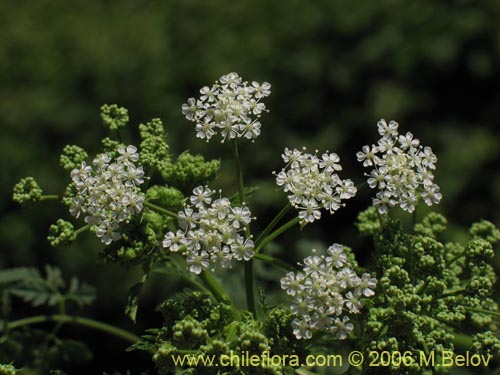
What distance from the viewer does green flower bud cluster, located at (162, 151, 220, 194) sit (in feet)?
10.1

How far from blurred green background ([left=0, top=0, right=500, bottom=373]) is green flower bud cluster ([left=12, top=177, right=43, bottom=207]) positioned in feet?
11.0

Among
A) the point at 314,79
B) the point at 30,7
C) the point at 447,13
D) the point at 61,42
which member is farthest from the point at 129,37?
the point at 447,13

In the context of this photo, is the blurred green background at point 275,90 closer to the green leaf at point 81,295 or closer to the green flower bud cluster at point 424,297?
the green leaf at point 81,295

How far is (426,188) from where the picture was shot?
9.59 feet

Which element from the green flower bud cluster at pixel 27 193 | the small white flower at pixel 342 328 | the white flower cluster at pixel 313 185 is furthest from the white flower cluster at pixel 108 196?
the small white flower at pixel 342 328

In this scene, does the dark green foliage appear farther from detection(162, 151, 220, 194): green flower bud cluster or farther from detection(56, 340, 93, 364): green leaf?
detection(162, 151, 220, 194): green flower bud cluster

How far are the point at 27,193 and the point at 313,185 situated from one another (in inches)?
51.1

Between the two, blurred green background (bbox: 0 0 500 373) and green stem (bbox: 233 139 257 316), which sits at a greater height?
blurred green background (bbox: 0 0 500 373)

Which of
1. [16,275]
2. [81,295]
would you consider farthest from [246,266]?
[16,275]

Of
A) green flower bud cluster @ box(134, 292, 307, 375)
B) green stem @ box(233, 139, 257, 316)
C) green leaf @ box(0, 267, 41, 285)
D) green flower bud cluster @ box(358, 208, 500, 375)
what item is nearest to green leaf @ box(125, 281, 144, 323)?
green flower bud cluster @ box(134, 292, 307, 375)

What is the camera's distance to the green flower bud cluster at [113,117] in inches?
122

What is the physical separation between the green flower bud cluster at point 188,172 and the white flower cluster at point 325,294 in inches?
27.1

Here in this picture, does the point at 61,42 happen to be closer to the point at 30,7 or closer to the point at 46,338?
the point at 30,7

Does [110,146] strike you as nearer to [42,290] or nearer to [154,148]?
[154,148]
